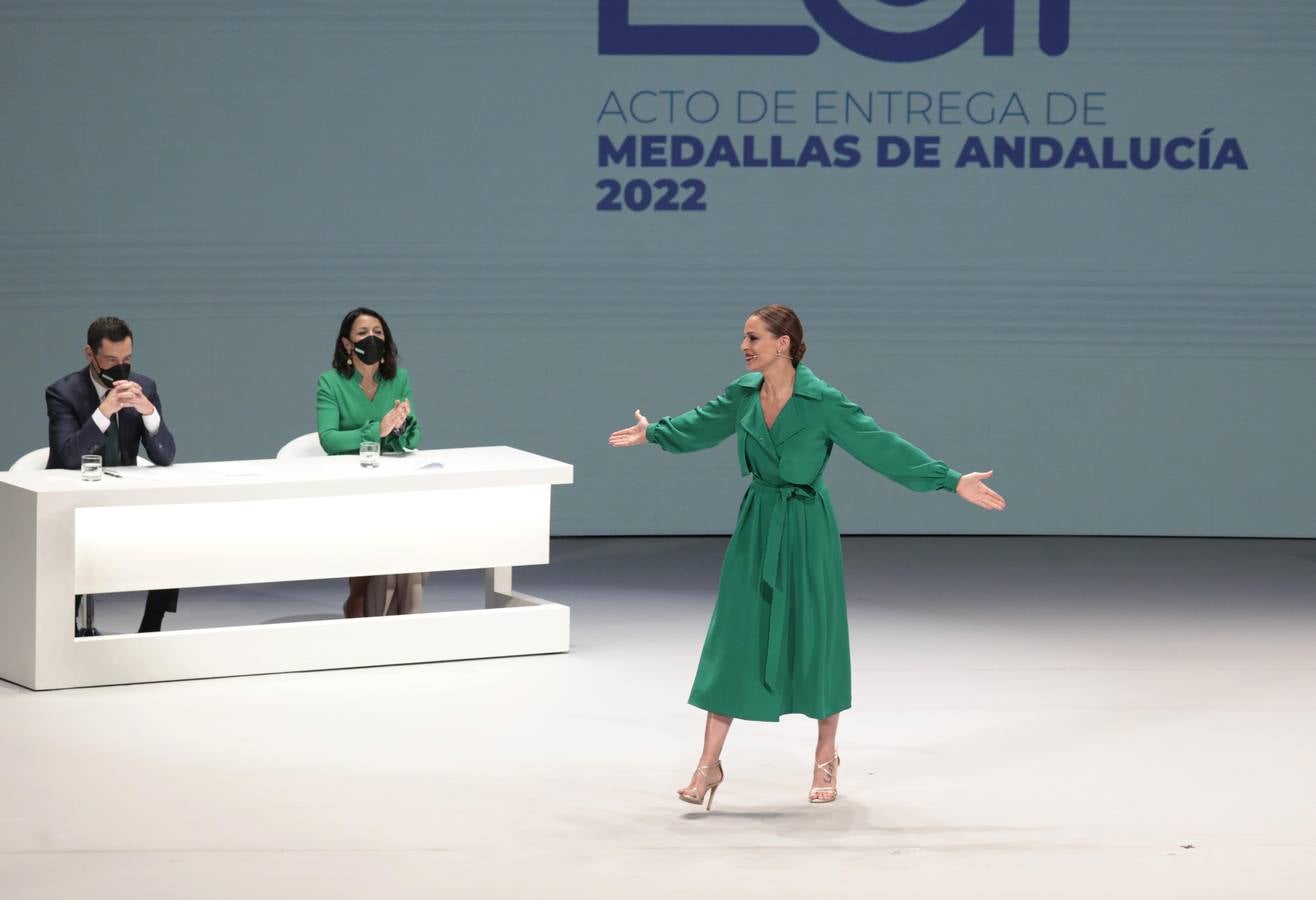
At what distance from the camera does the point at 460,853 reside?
17.2 ft

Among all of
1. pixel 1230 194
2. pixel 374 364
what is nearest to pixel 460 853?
pixel 374 364

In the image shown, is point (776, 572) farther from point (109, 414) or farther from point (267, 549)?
point (109, 414)

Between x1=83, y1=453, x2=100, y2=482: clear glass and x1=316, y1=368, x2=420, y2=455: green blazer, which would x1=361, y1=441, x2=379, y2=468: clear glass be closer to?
x1=316, y1=368, x2=420, y2=455: green blazer

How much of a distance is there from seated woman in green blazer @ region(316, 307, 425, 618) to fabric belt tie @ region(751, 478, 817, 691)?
2.46m

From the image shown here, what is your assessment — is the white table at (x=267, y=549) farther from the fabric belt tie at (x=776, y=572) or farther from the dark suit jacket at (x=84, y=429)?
the fabric belt tie at (x=776, y=572)

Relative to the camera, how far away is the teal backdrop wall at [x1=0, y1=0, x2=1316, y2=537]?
32.4 ft

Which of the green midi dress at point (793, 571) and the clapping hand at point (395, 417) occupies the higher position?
the clapping hand at point (395, 417)

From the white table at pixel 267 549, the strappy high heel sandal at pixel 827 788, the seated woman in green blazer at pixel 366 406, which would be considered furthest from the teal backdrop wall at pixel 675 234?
the strappy high heel sandal at pixel 827 788

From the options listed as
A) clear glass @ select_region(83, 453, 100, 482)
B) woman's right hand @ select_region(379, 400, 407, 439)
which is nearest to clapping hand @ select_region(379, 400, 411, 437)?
woman's right hand @ select_region(379, 400, 407, 439)

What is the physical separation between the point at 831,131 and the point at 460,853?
571 centimetres

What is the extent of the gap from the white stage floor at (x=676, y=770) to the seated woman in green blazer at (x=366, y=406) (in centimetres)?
50

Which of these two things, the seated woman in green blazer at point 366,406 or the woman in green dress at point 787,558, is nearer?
the woman in green dress at point 787,558

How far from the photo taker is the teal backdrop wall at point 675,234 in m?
9.88

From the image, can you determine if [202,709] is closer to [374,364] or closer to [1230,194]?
[374,364]
